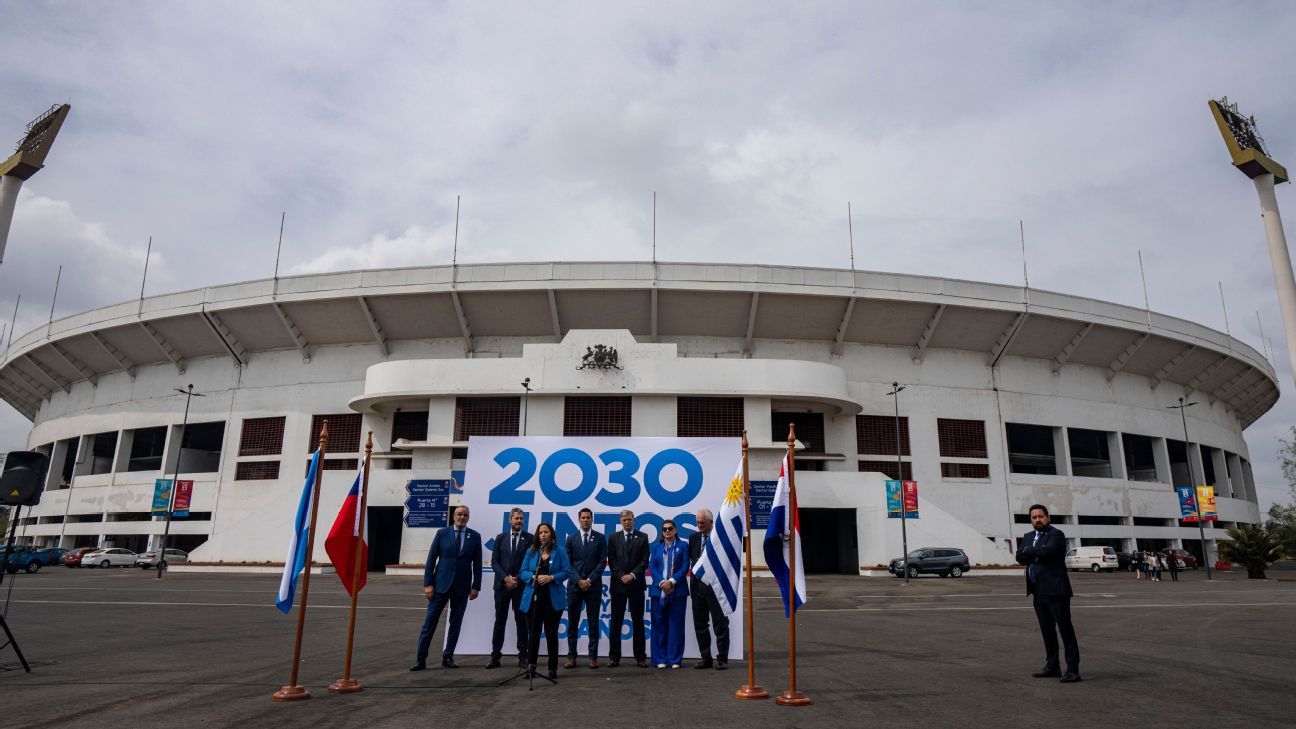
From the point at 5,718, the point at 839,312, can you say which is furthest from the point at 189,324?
the point at 5,718

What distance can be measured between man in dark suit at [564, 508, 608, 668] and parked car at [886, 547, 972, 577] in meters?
28.6

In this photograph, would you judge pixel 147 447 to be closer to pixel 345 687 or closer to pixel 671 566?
pixel 345 687

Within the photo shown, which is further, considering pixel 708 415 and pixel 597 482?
pixel 708 415

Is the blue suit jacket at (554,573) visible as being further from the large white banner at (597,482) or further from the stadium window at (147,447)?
the stadium window at (147,447)

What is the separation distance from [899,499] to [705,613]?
2983 centimetres

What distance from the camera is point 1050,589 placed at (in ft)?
26.2

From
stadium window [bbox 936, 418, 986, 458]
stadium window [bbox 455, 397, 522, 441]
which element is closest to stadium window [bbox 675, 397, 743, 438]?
stadium window [bbox 455, 397, 522, 441]

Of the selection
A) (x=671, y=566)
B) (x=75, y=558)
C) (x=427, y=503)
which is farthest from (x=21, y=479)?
(x=75, y=558)

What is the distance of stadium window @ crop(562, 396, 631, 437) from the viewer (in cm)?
3806

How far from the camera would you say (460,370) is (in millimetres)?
38688

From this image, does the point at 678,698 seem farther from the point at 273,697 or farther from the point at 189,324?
the point at 189,324

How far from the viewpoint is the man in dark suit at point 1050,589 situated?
7781 mm

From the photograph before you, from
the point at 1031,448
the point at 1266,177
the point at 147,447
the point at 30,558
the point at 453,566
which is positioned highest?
the point at 1266,177

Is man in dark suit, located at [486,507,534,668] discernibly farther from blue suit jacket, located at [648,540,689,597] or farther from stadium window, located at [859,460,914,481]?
stadium window, located at [859,460,914,481]
